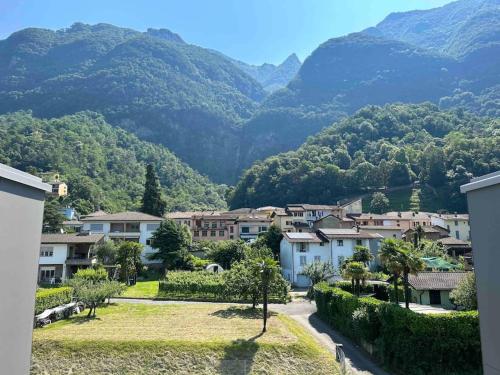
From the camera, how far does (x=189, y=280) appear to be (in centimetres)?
4462

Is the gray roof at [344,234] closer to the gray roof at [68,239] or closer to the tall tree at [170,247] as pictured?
the tall tree at [170,247]

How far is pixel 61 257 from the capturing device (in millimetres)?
51969

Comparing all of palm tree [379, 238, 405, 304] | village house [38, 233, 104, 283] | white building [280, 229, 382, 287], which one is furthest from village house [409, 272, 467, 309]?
village house [38, 233, 104, 283]

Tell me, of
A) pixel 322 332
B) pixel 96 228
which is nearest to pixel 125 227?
pixel 96 228

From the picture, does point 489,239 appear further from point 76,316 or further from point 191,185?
point 191,185

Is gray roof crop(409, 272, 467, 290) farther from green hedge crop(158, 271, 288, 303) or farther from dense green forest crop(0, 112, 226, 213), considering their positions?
dense green forest crop(0, 112, 226, 213)

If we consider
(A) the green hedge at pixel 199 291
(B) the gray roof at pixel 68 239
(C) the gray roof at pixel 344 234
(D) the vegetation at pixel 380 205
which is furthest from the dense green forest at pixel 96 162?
(C) the gray roof at pixel 344 234

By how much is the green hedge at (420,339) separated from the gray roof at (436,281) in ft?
39.8

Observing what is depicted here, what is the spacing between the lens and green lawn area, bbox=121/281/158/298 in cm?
4381

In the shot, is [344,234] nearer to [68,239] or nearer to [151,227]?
[151,227]

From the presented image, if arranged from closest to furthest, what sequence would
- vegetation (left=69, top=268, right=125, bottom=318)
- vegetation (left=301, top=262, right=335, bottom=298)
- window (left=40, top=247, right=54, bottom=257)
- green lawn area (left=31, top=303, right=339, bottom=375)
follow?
1. green lawn area (left=31, top=303, right=339, bottom=375)
2. vegetation (left=69, top=268, right=125, bottom=318)
3. vegetation (left=301, top=262, right=335, bottom=298)
4. window (left=40, top=247, right=54, bottom=257)

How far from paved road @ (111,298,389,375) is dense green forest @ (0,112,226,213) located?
269 feet

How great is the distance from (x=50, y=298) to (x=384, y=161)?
399 ft

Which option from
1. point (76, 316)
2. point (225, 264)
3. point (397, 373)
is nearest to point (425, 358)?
point (397, 373)
